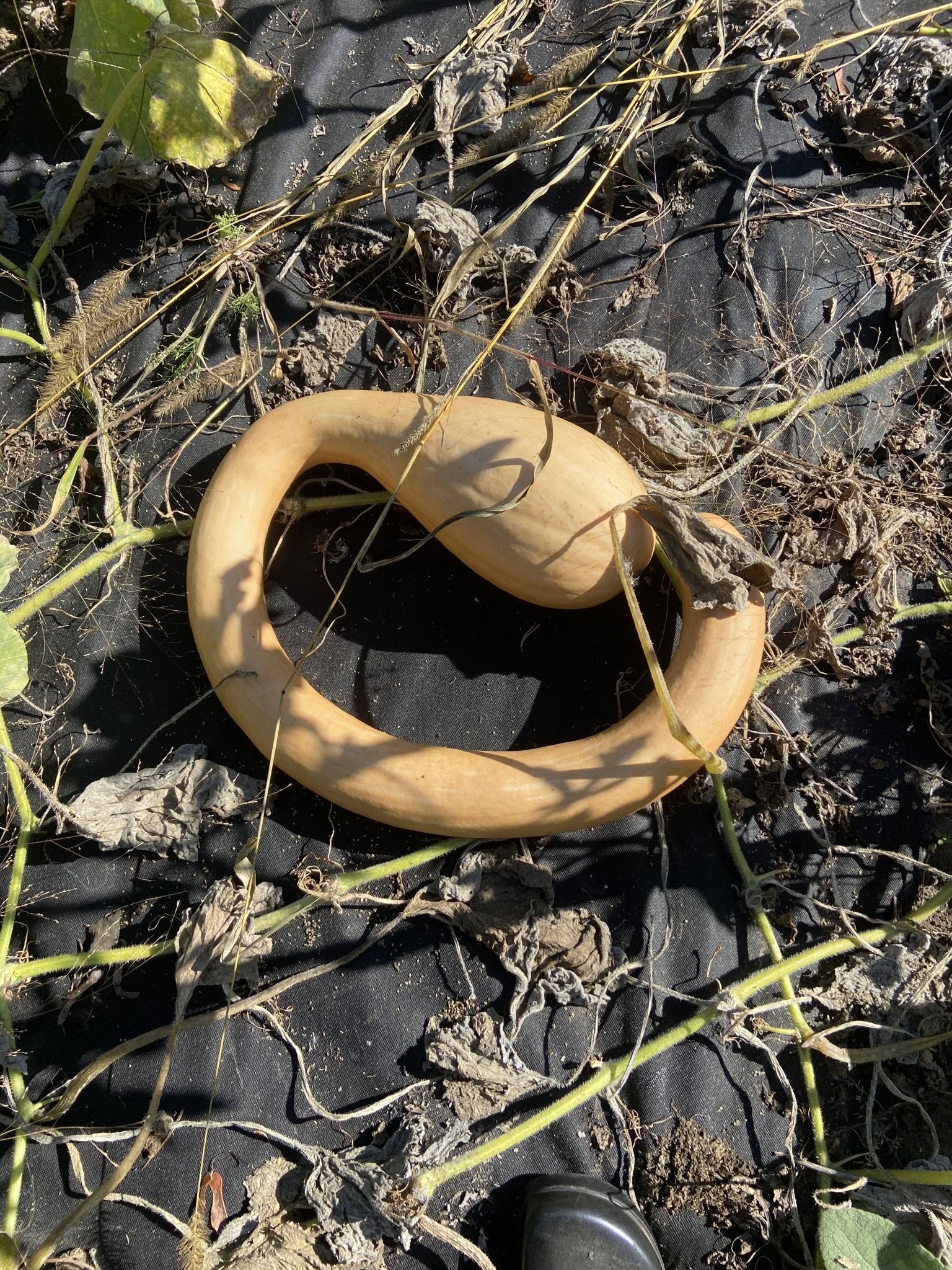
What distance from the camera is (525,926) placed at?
6.06 feet

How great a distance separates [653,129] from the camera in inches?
84.9

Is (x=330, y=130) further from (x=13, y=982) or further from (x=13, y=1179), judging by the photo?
(x=13, y=1179)

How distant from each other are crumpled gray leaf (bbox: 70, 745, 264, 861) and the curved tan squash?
0.18 meters

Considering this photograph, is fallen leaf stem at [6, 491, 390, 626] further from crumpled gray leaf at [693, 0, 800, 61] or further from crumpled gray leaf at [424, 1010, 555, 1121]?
crumpled gray leaf at [693, 0, 800, 61]

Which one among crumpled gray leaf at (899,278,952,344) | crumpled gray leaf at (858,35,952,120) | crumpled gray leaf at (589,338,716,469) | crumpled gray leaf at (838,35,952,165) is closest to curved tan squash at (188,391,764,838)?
crumpled gray leaf at (589,338,716,469)

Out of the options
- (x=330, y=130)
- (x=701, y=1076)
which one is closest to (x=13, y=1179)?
(x=701, y=1076)

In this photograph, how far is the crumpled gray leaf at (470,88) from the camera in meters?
2.10

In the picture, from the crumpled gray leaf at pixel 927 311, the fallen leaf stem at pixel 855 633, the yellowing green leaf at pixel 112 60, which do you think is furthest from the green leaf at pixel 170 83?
the fallen leaf stem at pixel 855 633

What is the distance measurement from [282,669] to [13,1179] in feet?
4.03

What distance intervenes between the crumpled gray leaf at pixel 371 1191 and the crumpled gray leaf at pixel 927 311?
2141 mm

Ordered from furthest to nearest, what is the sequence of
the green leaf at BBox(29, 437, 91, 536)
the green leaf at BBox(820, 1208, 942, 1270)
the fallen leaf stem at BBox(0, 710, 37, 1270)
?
1. the green leaf at BBox(29, 437, 91, 536)
2. the fallen leaf stem at BBox(0, 710, 37, 1270)
3. the green leaf at BBox(820, 1208, 942, 1270)

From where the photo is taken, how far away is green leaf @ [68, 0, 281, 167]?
197 centimetres

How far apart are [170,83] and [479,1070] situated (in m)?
2.36

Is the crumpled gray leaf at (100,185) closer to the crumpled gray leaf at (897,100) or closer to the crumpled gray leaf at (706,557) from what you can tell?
the crumpled gray leaf at (706,557)
